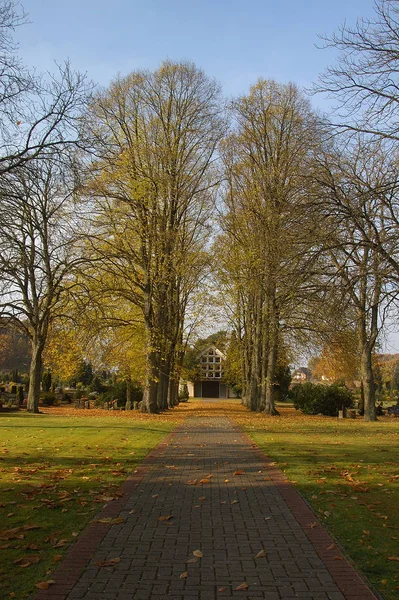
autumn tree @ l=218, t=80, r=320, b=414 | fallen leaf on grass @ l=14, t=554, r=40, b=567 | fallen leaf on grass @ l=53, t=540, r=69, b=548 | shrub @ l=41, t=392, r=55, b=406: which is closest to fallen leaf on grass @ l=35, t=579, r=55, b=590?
fallen leaf on grass @ l=14, t=554, r=40, b=567

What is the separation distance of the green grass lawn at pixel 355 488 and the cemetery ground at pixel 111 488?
1 centimetres

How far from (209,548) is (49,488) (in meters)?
3.21

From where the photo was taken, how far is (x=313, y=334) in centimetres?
2686

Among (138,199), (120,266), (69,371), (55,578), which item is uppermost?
(138,199)

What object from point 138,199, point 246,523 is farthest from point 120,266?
point 246,523

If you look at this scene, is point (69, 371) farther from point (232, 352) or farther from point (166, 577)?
point (166, 577)

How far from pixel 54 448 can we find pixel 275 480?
5.28m

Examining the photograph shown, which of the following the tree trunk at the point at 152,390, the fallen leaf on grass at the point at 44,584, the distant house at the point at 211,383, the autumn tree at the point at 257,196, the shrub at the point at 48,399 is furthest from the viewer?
the distant house at the point at 211,383

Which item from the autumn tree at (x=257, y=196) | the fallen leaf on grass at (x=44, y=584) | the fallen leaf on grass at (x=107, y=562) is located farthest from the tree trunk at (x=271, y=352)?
the fallen leaf on grass at (x=44, y=584)

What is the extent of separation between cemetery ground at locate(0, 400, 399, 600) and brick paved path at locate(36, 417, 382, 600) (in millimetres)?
213

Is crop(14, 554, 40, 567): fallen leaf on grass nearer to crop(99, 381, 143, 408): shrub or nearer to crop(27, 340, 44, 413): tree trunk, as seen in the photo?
crop(27, 340, 44, 413): tree trunk

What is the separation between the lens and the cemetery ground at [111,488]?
490cm

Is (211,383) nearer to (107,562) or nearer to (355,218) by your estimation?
(355,218)

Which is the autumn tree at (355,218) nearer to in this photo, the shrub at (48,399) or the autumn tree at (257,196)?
the autumn tree at (257,196)
